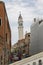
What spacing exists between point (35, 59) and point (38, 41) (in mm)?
5028

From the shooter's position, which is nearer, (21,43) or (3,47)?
(3,47)

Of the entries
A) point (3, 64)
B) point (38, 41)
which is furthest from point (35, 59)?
point (3, 64)

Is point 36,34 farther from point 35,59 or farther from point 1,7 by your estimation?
point 1,7

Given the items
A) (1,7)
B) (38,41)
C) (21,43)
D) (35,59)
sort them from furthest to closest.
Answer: (21,43)
(38,41)
(35,59)
(1,7)

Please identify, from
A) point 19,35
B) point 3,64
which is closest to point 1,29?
point 3,64

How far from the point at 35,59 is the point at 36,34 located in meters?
6.85

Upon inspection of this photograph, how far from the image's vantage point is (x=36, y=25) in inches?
1656

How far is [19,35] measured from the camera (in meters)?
66.7

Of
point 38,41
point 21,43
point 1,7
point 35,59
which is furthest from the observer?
point 21,43

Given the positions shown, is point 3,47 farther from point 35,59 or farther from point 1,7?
point 35,59

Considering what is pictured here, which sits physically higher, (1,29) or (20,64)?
(1,29)

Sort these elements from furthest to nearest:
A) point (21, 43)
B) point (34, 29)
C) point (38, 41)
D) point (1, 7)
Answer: point (21, 43) < point (34, 29) < point (38, 41) < point (1, 7)

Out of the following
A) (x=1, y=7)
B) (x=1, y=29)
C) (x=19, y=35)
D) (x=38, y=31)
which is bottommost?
(x=19, y=35)

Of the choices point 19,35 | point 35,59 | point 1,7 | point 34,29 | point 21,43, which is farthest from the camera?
point 19,35
